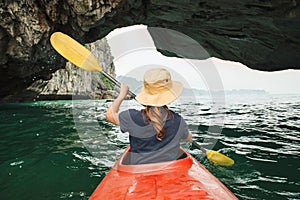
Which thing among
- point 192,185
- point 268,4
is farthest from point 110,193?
point 268,4

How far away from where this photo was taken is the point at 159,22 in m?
9.99

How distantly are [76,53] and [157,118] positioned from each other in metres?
1.97

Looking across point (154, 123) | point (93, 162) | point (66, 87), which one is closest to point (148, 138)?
point (154, 123)

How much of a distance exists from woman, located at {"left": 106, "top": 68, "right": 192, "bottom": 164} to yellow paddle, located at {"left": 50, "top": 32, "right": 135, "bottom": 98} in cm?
127

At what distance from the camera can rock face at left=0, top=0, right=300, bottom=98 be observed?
7566mm

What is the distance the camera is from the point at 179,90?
2219 mm

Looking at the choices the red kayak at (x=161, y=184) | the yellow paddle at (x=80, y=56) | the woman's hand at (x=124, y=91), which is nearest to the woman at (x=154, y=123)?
the red kayak at (x=161, y=184)

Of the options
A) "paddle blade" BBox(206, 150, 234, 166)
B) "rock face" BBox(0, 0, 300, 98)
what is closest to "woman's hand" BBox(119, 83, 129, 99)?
"paddle blade" BBox(206, 150, 234, 166)

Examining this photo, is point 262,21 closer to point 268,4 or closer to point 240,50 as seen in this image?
point 268,4

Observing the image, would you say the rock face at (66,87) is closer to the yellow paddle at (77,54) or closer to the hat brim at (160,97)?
the yellow paddle at (77,54)

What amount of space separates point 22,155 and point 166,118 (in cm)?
334

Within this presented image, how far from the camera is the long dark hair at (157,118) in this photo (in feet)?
6.76

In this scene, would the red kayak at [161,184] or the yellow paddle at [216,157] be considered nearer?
the red kayak at [161,184]

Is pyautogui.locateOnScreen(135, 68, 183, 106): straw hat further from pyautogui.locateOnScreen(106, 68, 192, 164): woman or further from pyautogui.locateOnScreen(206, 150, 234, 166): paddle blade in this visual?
pyautogui.locateOnScreen(206, 150, 234, 166): paddle blade
